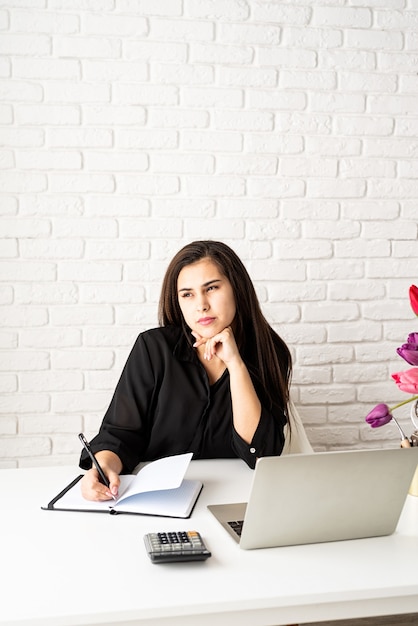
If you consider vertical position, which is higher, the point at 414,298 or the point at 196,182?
the point at 196,182

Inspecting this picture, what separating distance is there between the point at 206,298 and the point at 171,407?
1.10ft

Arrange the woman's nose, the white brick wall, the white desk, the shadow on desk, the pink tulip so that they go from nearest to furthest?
1. the white desk
2. the pink tulip
3. the woman's nose
4. the shadow on desk
5. the white brick wall

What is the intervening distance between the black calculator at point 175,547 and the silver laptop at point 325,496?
0.08m

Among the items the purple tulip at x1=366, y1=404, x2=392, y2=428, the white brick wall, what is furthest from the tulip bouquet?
the white brick wall

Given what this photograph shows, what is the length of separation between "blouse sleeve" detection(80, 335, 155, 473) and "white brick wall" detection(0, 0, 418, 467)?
1.75 ft

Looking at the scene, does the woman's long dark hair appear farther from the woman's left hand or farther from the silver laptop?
the silver laptop

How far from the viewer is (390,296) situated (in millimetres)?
2766

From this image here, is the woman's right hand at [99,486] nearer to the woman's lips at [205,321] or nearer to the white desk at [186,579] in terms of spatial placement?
the white desk at [186,579]

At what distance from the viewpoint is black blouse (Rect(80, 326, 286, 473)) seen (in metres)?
2.00

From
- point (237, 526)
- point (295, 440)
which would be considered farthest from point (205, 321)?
point (237, 526)

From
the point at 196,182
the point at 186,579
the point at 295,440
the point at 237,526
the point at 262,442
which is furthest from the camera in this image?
the point at 196,182

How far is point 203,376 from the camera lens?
2.08 metres

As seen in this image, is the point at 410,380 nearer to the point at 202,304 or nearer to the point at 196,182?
the point at 202,304

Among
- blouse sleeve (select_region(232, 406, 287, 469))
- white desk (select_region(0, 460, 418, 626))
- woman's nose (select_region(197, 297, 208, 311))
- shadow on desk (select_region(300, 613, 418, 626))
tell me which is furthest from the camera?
shadow on desk (select_region(300, 613, 418, 626))
